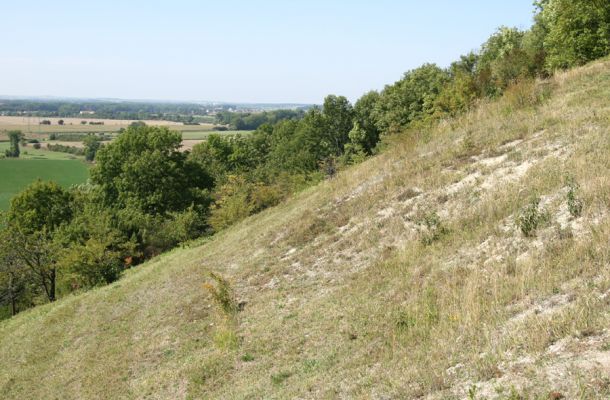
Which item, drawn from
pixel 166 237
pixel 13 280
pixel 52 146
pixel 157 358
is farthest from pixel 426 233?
pixel 52 146

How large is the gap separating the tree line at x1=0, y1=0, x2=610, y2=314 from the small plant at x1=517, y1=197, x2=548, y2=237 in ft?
36.0

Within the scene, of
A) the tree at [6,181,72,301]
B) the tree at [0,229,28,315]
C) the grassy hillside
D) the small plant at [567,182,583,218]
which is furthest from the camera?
the tree at [6,181,72,301]

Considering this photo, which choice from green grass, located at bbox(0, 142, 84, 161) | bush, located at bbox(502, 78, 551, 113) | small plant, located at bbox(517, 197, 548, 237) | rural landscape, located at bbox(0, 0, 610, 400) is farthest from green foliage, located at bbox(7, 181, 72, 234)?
green grass, located at bbox(0, 142, 84, 161)

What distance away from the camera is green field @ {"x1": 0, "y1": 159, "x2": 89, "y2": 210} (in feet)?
292

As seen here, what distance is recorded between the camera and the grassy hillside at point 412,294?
5633 mm

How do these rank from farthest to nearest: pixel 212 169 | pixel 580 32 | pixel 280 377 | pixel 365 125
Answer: pixel 212 169 < pixel 365 125 < pixel 580 32 < pixel 280 377

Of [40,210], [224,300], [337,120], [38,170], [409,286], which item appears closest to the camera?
[409,286]

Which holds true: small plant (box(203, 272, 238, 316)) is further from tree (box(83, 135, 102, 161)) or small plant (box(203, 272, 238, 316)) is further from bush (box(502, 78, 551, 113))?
tree (box(83, 135, 102, 161))

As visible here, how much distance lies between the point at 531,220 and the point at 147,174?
131 ft

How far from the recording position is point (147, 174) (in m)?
43.6

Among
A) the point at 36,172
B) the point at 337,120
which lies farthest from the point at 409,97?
the point at 36,172

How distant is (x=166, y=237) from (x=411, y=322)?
1244 inches

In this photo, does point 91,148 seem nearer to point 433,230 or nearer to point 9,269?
point 9,269

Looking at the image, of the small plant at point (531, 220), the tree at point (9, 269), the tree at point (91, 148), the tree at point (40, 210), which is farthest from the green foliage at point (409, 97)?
the tree at point (91, 148)
